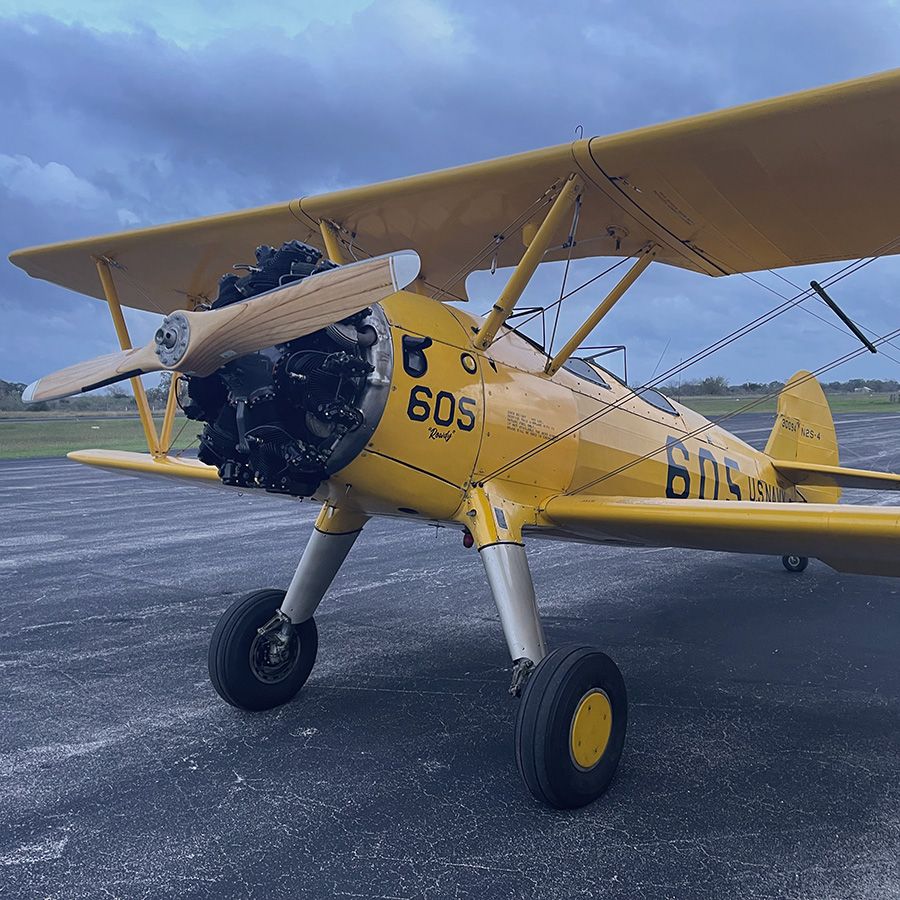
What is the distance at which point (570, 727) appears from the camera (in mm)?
3148

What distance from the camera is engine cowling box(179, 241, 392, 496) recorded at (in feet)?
10.5

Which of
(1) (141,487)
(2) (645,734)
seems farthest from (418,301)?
(1) (141,487)

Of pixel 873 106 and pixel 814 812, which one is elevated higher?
pixel 873 106

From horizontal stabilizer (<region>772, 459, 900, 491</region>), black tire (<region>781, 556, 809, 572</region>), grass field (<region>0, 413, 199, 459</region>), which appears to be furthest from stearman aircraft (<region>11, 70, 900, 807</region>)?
grass field (<region>0, 413, 199, 459</region>)

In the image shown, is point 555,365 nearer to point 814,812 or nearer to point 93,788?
point 814,812

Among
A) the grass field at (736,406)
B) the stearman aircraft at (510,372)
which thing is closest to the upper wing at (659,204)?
the stearman aircraft at (510,372)

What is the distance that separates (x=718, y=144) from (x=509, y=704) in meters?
3.00

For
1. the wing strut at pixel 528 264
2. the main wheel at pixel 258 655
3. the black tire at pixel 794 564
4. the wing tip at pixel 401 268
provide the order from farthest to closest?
the black tire at pixel 794 564 < the main wheel at pixel 258 655 < the wing strut at pixel 528 264 < the wing tip at pixel 401 268

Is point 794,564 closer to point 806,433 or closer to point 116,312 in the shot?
point 806,433

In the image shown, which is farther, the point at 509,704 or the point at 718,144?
the point at 509,704

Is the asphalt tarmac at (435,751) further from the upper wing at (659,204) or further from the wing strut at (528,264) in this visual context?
the upper wing at (659,204)

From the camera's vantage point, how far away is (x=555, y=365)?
14.5 ft

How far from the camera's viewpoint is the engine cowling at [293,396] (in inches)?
126

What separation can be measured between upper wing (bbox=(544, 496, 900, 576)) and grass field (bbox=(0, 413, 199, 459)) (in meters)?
16.7
